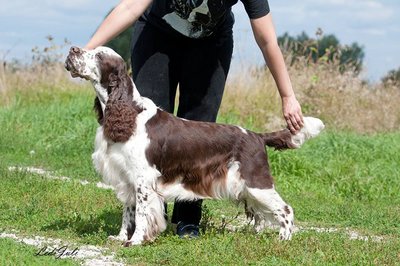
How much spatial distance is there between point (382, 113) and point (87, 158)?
6.42 metres

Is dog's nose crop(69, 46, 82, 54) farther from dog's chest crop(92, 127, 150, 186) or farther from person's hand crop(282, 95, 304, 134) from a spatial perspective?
person's hand crop(282, 95, 304, 134)

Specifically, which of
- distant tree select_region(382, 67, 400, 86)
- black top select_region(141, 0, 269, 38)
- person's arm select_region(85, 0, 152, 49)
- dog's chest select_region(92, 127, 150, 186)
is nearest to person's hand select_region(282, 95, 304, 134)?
black top select_region(141, 0, 269, 38)

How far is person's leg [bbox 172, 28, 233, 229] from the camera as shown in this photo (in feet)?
19.6

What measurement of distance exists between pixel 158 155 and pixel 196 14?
1.06m

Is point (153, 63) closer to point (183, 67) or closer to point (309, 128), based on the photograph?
point (183, 67)

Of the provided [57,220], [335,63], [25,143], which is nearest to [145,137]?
[57,220]

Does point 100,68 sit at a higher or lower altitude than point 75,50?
lower

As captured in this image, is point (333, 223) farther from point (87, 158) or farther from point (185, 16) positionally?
point (87, 158)

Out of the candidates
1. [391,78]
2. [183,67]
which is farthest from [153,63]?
[391,78]

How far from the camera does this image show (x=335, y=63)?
1465 cm

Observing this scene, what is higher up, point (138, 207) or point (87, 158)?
point (138, 207)

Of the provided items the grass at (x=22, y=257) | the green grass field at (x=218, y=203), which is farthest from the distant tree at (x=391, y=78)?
the grass at (x=22, y=257)

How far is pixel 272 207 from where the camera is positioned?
19.5 feet

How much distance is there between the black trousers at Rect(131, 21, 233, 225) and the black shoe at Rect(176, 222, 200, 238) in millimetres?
849
